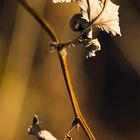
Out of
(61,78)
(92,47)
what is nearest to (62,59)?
(92,47)

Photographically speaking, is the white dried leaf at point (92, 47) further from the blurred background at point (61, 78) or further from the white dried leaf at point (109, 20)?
the blurred background at point (61, 78)

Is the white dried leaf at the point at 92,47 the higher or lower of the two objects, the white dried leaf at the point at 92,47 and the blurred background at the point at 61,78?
the lower

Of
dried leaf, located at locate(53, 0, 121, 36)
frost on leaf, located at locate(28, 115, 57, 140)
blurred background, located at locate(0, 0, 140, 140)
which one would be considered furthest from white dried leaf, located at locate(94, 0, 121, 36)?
blurred background, located at locate(0, 0, 140, 140)

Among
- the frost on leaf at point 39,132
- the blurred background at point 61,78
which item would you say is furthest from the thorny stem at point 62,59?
the blurred background at point 61,78

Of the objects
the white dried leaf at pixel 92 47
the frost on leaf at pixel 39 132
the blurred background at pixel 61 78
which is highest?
the blurred background at pixel 61 78

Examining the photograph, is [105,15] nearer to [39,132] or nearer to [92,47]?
[92,47]

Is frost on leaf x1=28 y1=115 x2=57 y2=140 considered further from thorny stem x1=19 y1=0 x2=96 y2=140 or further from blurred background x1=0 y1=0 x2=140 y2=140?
blurred background x1=0 y1=0 x2=140 y2=140

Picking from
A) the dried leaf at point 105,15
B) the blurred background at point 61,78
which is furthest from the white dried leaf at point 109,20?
the blurred background at point 61,78

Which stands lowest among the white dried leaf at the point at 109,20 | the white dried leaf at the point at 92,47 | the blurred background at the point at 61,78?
the white dried leaf at the point at 92,47

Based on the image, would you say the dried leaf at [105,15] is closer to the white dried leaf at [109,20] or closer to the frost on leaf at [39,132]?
the white dried leaf at [109,20]

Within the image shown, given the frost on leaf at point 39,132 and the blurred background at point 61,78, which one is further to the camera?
the blurred background at point 61,78
